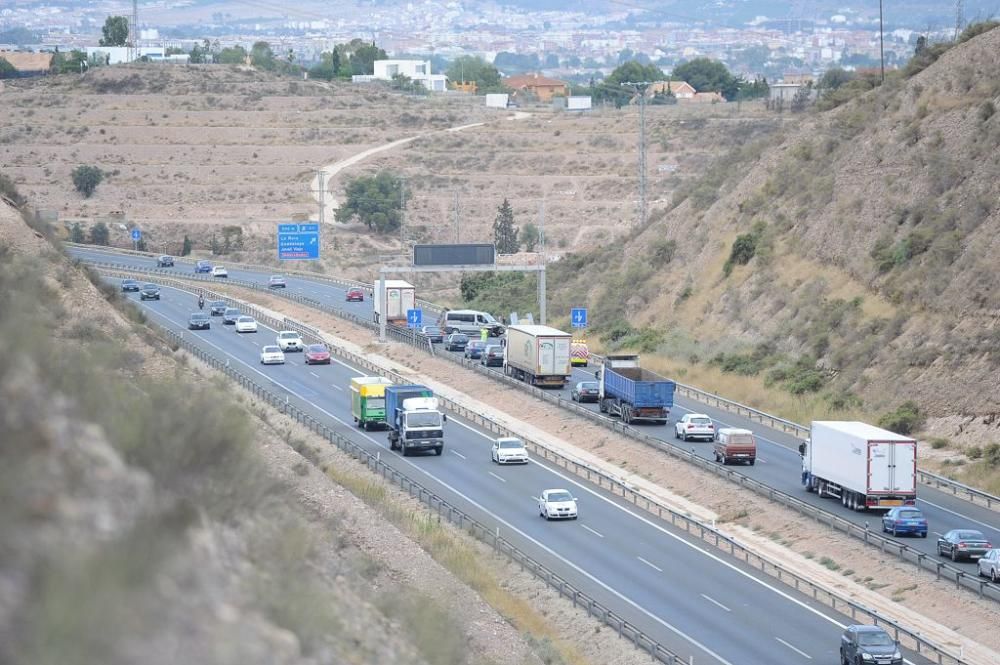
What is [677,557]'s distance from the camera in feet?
122

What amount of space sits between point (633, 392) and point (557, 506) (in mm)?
13608

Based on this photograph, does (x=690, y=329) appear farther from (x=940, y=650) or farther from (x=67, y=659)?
(x=67, y=659)

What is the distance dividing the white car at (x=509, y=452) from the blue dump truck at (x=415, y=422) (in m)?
1.95

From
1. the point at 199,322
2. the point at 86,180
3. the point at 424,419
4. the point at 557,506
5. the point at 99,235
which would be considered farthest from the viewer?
the point at 86,180

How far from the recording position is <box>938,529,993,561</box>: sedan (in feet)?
116

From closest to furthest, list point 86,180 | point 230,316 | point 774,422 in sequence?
point 774,422
point 230,316
point 86,180

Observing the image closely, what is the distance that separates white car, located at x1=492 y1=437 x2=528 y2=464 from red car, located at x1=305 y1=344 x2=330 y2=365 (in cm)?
2320

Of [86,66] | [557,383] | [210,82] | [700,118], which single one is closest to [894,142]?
[557,383]

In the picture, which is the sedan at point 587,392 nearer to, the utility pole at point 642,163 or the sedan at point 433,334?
the utility pole at point 642,163

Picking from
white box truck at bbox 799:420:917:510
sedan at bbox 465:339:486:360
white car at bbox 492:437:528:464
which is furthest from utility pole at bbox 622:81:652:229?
white box truck at bbox 799:420:917:510

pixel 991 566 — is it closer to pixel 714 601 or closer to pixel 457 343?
pixel 714 601

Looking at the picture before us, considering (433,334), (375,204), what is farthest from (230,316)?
(375,204)

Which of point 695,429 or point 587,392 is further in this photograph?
point 587,392

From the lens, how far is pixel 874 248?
6831 cm
